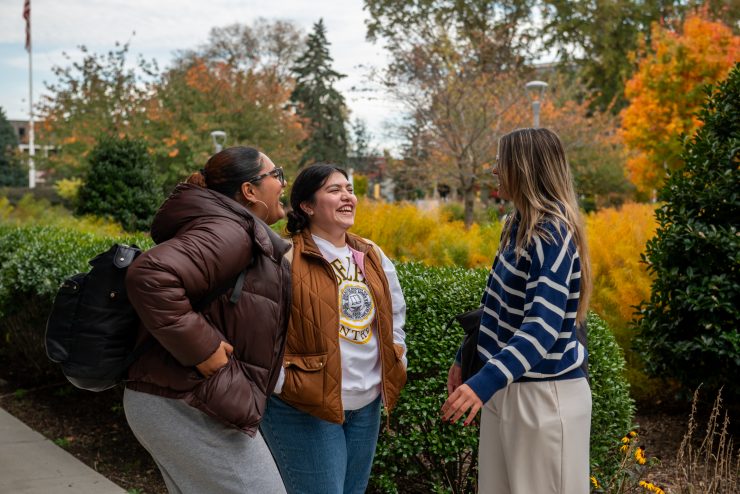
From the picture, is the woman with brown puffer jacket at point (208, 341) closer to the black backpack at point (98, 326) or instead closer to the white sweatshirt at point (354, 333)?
the black backpack at point (98, 326)

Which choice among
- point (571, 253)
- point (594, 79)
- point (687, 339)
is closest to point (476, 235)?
point (687, 339)

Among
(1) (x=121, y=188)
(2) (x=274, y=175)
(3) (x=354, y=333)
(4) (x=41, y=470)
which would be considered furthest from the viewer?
(1) (x=121, y=188)

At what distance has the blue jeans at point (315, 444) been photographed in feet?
9.75

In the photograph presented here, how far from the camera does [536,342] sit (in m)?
2.44

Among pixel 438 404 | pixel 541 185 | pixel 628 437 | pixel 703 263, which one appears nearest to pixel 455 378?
pixel 541 185

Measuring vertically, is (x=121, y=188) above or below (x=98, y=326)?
below

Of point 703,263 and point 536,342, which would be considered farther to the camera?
point 703,263

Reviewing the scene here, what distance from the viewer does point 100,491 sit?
4793 mm

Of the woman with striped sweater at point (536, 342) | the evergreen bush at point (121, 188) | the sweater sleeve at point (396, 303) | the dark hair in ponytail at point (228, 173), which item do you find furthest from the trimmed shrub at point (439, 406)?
the evergreen bush at point (121, 188)

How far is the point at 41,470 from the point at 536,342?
4.06 metres

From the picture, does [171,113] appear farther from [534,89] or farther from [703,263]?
[703,263]

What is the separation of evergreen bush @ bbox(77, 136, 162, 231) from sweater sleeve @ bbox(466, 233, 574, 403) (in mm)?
12889

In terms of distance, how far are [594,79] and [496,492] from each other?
39420mm

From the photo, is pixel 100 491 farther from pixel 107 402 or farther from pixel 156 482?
pixel 107 402
